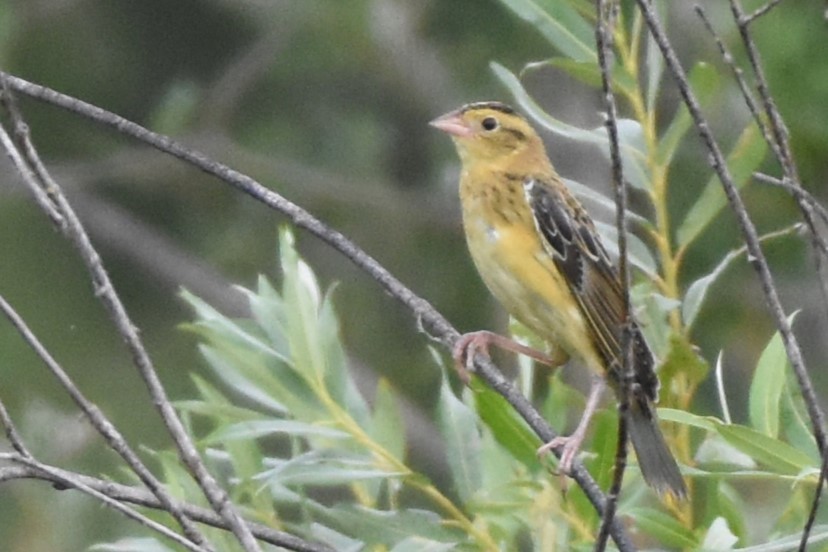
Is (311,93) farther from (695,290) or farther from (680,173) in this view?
(695,290)

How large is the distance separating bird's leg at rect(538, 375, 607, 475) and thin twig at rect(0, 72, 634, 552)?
0.34ft

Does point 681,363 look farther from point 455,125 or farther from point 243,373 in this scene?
point 455,125

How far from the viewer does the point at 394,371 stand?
8.73m

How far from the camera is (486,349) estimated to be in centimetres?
413

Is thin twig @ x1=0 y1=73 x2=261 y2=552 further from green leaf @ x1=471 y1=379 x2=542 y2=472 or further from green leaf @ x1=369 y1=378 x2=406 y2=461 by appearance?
green leaf @ x1=369 y1=378 x2=406 y2=461

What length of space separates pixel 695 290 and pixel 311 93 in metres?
6.08

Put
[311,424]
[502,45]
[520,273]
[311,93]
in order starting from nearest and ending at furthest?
[311,424], [520,273], [502,45], [311,93]

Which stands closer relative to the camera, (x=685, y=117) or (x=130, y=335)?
(x=130, y=335)

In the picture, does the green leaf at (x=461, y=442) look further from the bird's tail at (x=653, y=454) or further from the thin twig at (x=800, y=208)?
the thin twig at (x=800, y=208)

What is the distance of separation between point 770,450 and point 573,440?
0.68 meters

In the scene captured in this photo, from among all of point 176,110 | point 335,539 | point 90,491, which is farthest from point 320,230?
point 176,110

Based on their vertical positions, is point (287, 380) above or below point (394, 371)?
below

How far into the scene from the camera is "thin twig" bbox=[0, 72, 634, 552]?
A: 277 cm

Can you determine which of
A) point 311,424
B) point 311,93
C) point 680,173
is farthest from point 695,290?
point 311,93
